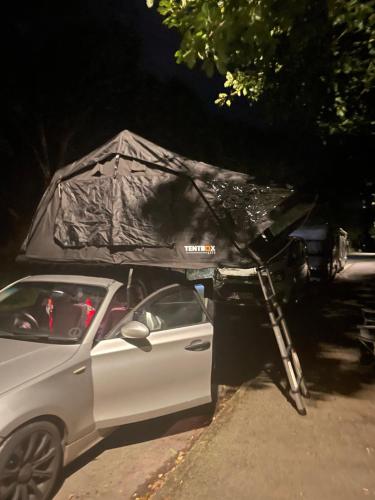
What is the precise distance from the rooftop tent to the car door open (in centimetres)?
66

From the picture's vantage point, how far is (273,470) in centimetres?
385

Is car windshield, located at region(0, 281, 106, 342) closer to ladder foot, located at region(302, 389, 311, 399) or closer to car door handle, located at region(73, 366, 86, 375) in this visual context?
car door handle, located at region(73, 366, 86, 375)

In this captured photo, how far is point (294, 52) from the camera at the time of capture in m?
6.16

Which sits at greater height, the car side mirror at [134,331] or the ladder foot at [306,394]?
the car side mirror at [134,331]

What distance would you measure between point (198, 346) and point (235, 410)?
3.79 ft

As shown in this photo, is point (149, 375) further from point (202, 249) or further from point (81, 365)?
point (202, 249)

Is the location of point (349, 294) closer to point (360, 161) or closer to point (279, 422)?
point (360, 161)

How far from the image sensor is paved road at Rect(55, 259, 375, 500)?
3832 mm

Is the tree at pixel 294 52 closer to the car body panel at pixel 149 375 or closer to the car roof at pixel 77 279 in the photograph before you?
the car roof at pixel 77 279

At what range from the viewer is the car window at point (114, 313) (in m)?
4.17

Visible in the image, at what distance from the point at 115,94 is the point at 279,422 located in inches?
540

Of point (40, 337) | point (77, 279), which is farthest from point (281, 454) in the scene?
point (77, 279)

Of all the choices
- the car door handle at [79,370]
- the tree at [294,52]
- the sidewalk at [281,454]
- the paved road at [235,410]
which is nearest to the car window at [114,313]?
the car door handle at [79,370]

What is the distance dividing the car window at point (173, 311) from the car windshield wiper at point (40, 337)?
26.2 inches
